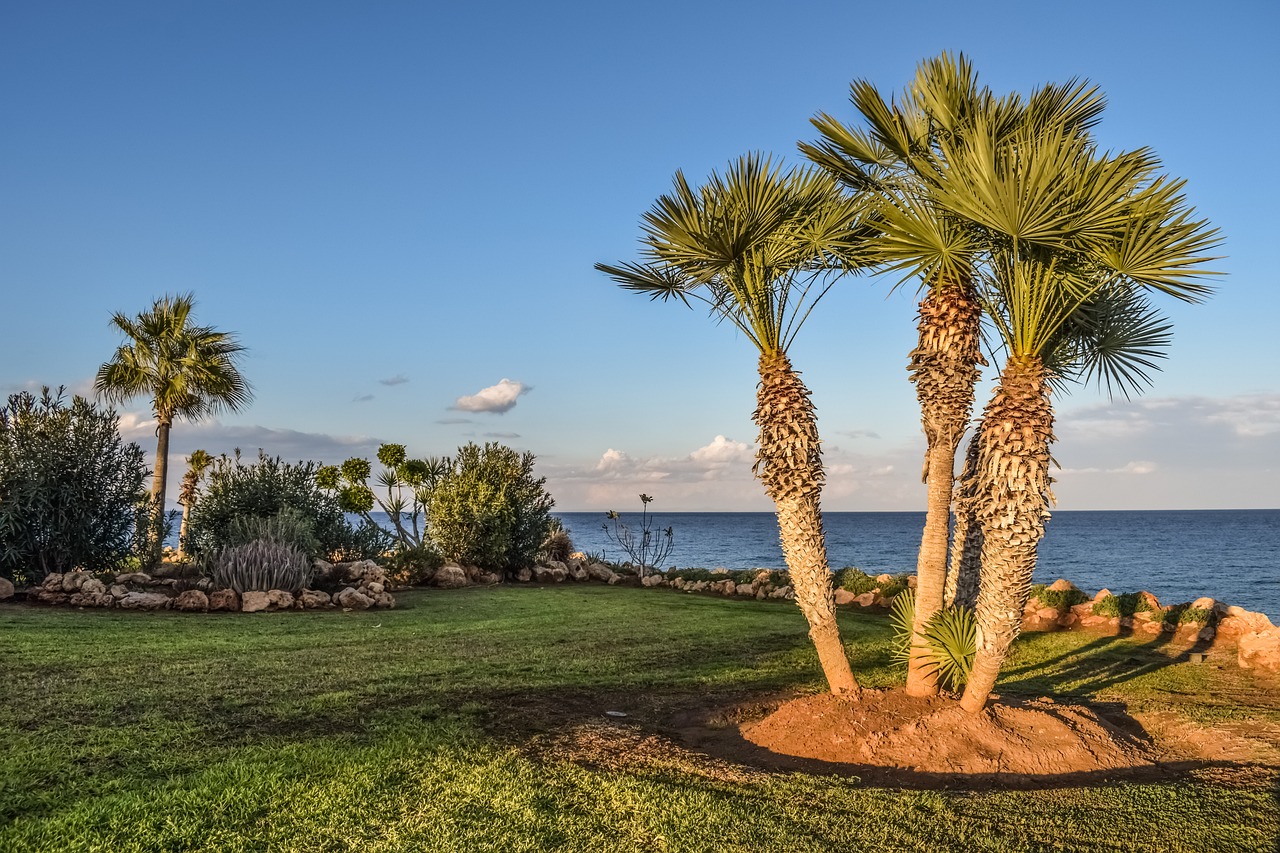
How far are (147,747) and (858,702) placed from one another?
5171 mm

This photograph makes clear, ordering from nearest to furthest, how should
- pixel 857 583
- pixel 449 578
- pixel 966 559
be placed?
pixel 966 559 → pixel 857 583 → pixel 449 578

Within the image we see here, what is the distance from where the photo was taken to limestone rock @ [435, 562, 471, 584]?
59.6ft

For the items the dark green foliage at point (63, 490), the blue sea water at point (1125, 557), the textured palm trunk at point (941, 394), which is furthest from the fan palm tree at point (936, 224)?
the blue sea water at point (1125, 557)

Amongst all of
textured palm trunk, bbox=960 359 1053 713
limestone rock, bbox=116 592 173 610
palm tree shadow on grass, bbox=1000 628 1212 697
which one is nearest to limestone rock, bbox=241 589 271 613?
limestone rock, bbox=116 592 173 610

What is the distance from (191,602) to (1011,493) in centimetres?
1251

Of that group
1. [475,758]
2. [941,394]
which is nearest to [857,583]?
[941,394]

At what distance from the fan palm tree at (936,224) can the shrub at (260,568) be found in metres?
11.4

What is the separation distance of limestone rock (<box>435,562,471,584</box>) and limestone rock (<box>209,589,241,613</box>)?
5.06 meters

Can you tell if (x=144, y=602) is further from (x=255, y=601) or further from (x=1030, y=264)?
(x=1030, y=264)

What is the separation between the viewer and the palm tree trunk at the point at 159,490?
16.9 m

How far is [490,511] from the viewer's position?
19375mm

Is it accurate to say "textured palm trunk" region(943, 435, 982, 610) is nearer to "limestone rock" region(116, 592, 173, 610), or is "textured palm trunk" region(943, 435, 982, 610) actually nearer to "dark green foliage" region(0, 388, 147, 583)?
"limestone rock" region(116, 592, 173, 610)

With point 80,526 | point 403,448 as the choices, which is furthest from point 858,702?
point 403,448

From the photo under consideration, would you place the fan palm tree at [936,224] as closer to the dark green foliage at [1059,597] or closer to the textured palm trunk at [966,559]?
the textured palm trunk at [966,559]
